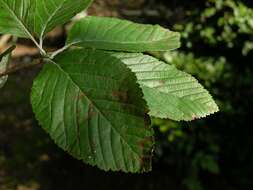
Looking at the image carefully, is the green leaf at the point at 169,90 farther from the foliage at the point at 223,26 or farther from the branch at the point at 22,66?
the foliage at the point at 223,26

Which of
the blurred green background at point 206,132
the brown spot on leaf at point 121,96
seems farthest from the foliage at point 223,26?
the brown spot on leaf at point 121,96

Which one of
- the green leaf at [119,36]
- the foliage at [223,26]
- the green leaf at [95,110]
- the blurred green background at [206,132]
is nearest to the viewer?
the green leaf at [95,110]

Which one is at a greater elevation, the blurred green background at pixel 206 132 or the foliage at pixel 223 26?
the foliage at pixel 223 26

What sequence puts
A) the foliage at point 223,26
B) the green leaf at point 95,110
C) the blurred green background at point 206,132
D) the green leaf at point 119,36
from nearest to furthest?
the green leaf at point 95,110 → the green leaf at point 119,36 → the blurred green background at point 206,132 → the foliage at point 223,26

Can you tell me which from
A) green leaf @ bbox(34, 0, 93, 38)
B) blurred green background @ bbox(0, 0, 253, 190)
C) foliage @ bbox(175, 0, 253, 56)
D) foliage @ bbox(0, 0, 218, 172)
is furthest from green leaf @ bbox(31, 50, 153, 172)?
foliage @ bbox(175, 0, 253, 56)

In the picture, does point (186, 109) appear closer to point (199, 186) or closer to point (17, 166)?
point (199, 186)

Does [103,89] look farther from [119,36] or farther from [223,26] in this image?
[223,26]

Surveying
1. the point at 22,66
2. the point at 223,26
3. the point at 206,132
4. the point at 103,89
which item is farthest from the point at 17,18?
the point at 223,26

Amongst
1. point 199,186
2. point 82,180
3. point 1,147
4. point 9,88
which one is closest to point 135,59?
point 199,186
